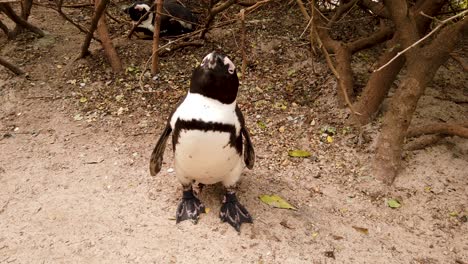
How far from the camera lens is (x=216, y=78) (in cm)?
205

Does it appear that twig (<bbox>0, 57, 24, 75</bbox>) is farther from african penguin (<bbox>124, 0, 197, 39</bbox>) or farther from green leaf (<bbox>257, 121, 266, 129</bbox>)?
green leaf (<bbox>257, 121, 266, 129</bbox>)

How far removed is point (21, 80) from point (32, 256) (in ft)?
5.84

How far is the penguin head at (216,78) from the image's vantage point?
2041mm

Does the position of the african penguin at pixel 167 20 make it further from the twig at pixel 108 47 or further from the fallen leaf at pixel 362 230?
Result: the fallen leaf at pixel 362 230

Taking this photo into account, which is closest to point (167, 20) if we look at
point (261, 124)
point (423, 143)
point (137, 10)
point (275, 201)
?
point (137, 10)

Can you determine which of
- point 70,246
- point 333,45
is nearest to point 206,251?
point 70,246

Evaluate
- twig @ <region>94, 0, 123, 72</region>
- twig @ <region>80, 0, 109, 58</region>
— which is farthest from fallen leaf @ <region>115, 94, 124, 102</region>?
twig @ <region>80, 0, 109, 58</region>

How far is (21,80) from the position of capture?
3.54 meters

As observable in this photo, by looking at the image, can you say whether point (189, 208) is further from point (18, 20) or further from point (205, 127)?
point (18, 20)

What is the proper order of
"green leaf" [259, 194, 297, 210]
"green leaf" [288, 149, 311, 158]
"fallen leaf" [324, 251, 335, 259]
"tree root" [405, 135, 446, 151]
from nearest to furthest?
"fallen leaf" [324, 251, 335, 259], "green leaf" [259, 194, 297, 210], "tree root" [405, 135, 446, 151], "green leaf" [288, 149, 311, 158]

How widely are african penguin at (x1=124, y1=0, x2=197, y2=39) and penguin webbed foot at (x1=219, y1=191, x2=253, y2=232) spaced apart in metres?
1.86

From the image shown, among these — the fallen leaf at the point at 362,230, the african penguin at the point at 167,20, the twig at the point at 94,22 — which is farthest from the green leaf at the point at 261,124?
the twig at the point at 94,22

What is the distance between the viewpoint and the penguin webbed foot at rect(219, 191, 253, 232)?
7.86 feet

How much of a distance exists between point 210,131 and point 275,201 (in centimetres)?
71
